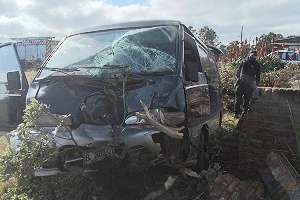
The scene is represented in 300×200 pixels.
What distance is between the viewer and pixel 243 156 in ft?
21.3

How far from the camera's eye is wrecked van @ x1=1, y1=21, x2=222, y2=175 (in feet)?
14.8

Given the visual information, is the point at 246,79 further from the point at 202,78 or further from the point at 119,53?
the point at 119,53

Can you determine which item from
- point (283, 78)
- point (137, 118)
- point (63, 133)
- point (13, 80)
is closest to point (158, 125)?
point (137, 118)

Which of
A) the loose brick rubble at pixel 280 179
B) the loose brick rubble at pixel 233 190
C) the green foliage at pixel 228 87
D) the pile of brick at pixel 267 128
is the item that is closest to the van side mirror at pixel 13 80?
the loose brick rubble at pixel 233 190

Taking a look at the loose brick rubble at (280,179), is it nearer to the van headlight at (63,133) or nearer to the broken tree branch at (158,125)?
the broken tree branch at (158,125)

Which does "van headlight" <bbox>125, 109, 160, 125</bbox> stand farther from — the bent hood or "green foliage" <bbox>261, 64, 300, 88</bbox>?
"green foliage" <bbox>261, 64, 300, 88</bbox>

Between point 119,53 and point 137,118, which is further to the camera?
point 119,53

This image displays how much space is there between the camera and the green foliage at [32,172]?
181 inches

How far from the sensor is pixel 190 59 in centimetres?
578

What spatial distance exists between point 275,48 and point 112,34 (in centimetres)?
1797

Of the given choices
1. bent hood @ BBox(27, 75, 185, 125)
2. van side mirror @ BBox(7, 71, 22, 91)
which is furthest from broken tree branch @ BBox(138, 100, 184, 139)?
van side mirror @ BBox(7, 71, 22, 91)

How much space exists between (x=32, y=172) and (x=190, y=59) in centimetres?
227

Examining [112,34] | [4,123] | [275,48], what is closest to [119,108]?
[112,34]

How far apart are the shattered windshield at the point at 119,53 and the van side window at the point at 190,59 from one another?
0.19 meters
